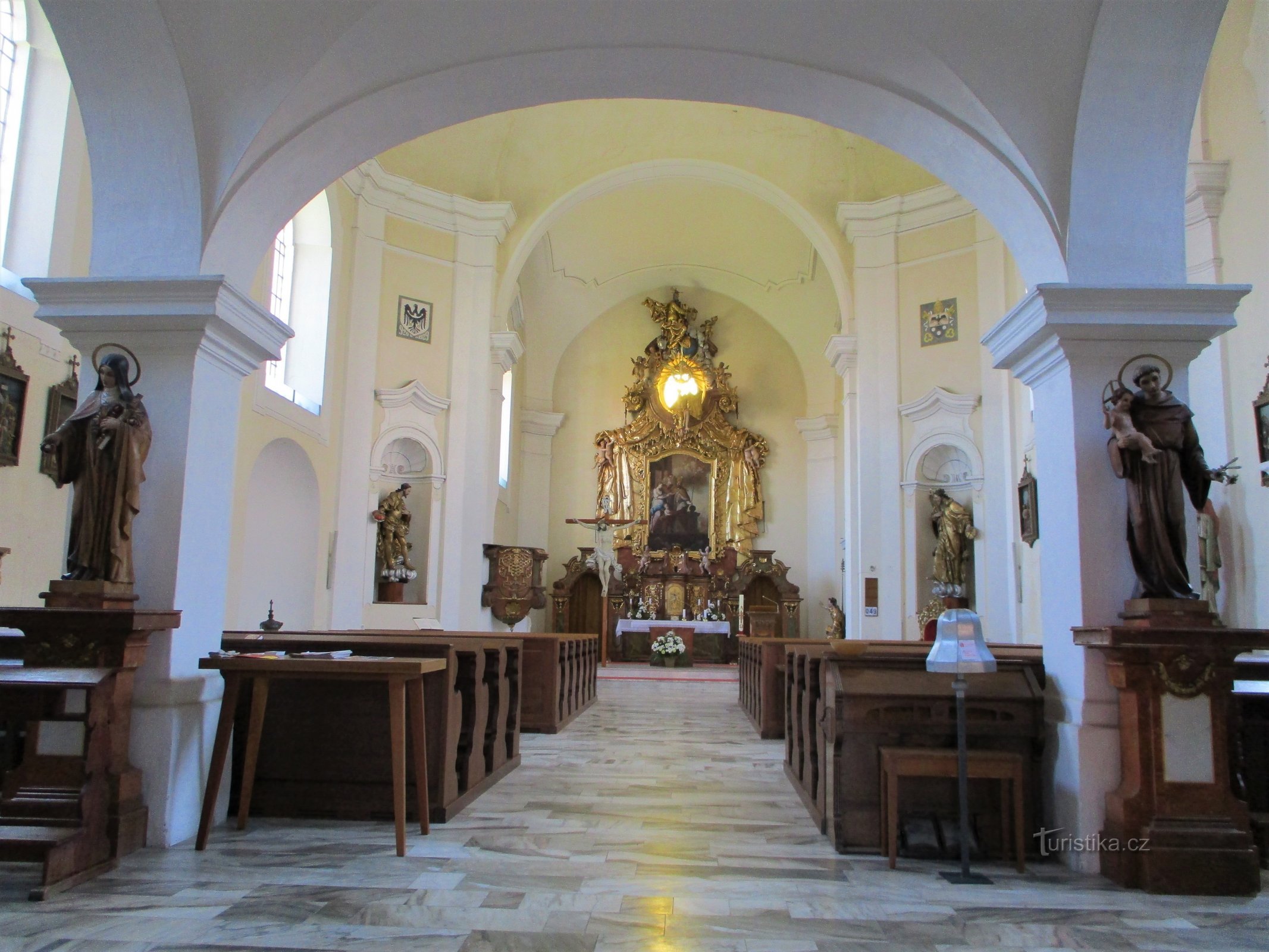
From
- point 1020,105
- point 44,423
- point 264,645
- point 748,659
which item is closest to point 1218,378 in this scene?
point 1020,105

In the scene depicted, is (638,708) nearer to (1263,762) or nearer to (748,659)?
(748,659)

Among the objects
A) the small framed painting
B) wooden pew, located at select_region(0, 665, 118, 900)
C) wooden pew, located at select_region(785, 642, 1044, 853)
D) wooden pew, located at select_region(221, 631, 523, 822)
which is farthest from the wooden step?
the small framed painting

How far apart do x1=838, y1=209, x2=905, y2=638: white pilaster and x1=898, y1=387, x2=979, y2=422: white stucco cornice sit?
0.77 ft

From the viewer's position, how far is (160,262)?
15.2 feet

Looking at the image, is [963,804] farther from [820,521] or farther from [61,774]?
[820,521]

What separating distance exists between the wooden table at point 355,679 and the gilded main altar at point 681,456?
14.5 m

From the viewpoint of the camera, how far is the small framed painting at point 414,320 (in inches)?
504

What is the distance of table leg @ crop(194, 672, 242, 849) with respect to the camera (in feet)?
13.6

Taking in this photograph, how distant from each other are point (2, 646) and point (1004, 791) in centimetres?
450

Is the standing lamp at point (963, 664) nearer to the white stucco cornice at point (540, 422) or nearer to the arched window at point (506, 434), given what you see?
the arched window at point (506, 434)

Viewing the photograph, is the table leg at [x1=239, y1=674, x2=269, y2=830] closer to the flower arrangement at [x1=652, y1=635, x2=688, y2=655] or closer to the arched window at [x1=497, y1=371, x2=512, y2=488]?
the flower arrangement at [x1=652, y1=635, x2=688, y2=655]

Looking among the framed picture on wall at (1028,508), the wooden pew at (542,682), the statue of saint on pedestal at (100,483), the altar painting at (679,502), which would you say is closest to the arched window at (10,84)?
the statue of saint on pedestal at (100,483)

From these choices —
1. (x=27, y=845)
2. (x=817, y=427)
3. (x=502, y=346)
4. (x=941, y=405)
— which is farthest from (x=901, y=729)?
(x=817, y=427)

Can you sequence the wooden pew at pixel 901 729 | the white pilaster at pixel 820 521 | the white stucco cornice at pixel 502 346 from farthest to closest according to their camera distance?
the white pilaster at pixel 820 521 → the white stucco cornice at pixel 502 346 → the wooden pew at pixel 901 729
